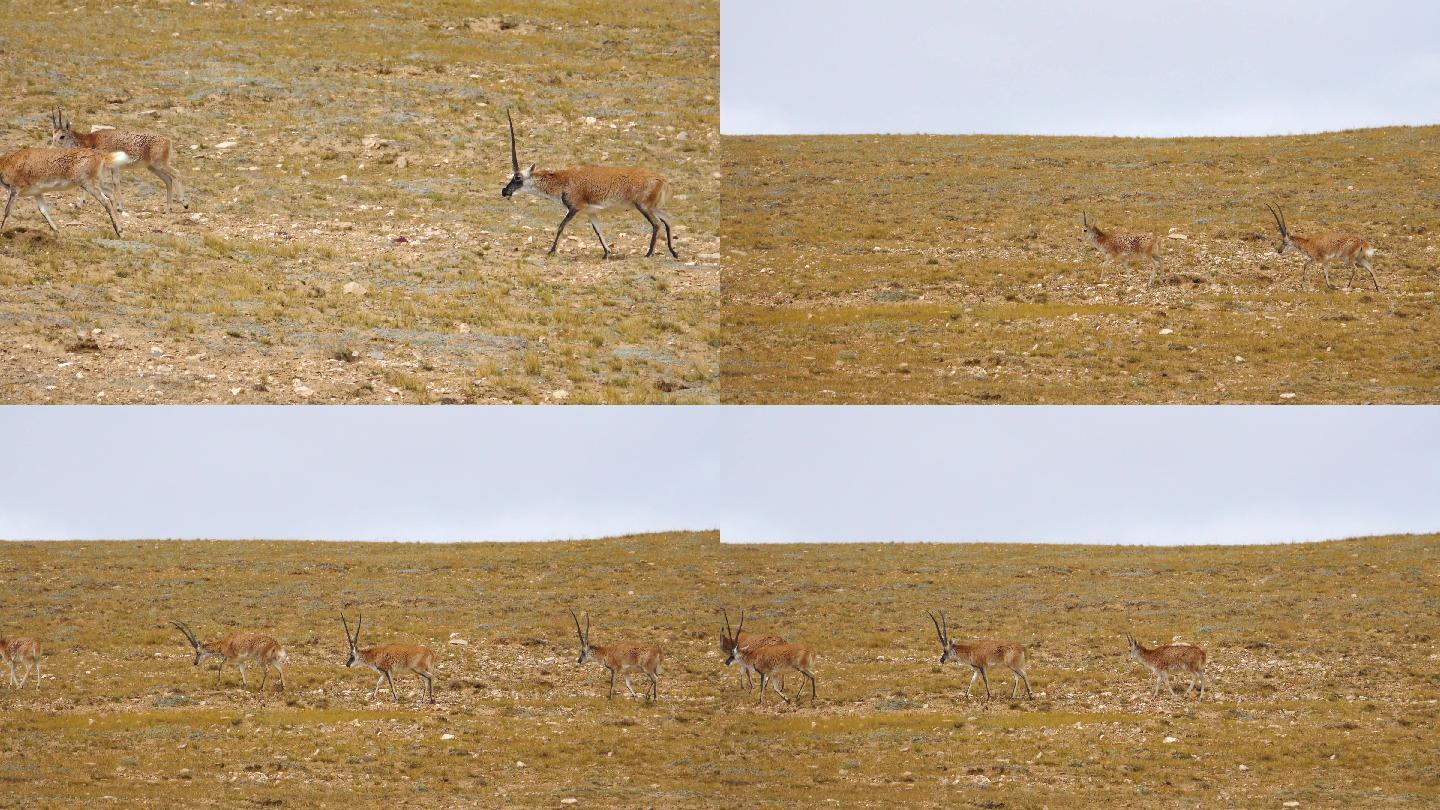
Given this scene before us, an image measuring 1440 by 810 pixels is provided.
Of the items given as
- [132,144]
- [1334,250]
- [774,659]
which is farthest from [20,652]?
[1334,250]

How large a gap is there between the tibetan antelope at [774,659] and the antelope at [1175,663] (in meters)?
6.48

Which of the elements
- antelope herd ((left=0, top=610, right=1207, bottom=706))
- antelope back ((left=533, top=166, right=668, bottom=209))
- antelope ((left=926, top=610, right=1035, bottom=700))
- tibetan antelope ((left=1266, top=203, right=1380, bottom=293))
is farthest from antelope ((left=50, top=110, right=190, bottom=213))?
tibetan antelope ((left=1266, top=203, right=1380, bottom=293))

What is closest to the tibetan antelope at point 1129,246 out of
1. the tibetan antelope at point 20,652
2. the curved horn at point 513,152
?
the curved horn at point 513,152

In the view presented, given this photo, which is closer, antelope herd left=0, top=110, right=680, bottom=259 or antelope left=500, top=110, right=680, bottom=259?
antelope herd left=0, top=110, right=680, bottom=259

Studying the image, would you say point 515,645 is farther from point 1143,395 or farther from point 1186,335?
point 1186,335

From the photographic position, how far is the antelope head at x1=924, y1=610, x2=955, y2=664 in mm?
25578

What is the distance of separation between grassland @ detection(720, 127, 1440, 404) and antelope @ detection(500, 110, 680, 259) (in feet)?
11.1

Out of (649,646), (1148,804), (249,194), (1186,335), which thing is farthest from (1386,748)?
(249,194)

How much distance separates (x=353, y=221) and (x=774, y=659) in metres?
13.3

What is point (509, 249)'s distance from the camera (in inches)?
1083

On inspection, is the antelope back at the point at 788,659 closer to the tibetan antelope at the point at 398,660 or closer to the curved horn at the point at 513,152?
the tibetan antelope at the point at 398,660

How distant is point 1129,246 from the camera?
3166 centimetres

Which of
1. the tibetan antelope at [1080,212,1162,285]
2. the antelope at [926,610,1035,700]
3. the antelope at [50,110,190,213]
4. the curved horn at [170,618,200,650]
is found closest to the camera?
the antelope at [926,610,1035,700]

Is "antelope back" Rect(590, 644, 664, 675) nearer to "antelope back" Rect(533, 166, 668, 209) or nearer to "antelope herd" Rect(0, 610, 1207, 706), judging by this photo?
"antelope herd" Rect(0, 610, 1207, 706)
